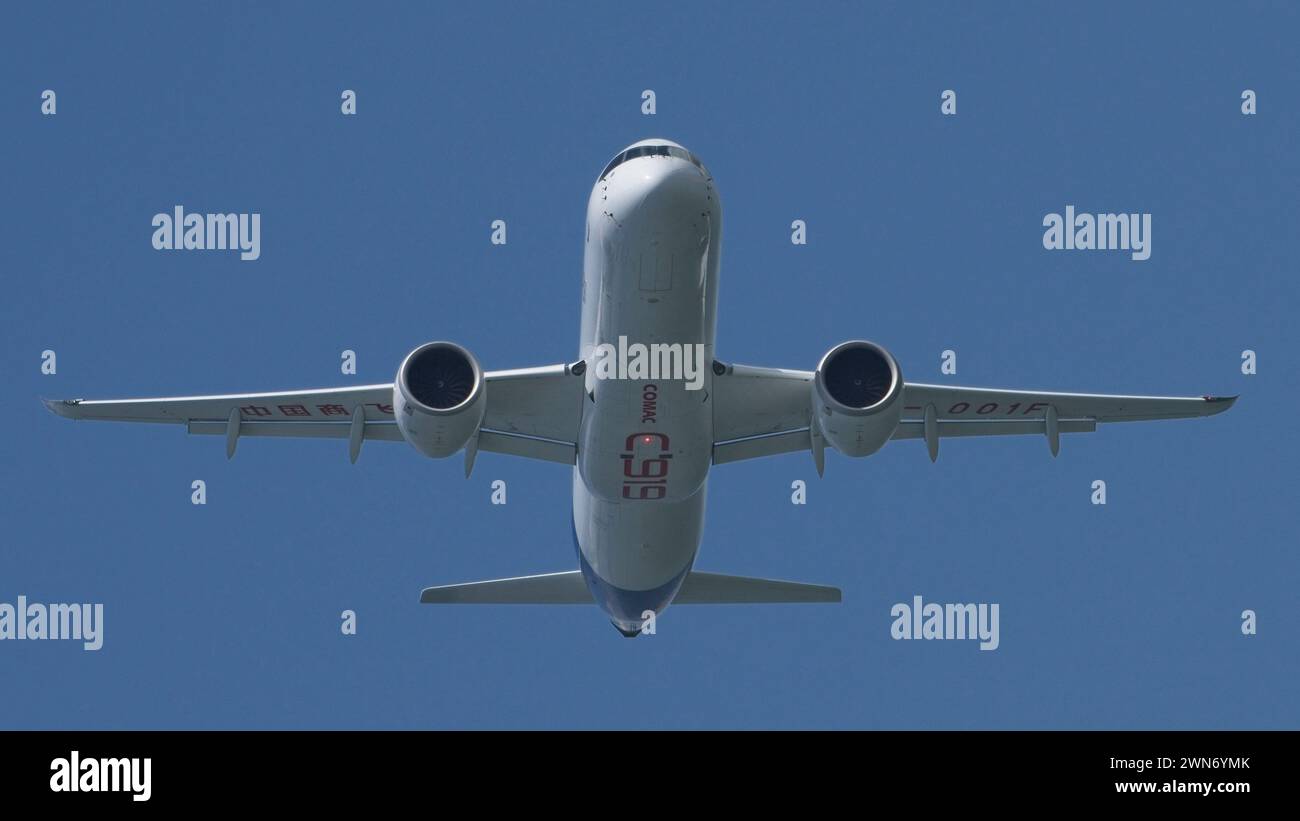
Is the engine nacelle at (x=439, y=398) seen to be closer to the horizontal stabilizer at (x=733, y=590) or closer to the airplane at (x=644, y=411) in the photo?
the airplane at (x=644, y=411)

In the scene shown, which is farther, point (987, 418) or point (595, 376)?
point (987, 418)

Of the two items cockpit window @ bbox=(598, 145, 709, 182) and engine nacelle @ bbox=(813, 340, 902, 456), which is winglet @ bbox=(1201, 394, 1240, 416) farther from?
cockpit window @ bbox=(598, 145, 709, 182)

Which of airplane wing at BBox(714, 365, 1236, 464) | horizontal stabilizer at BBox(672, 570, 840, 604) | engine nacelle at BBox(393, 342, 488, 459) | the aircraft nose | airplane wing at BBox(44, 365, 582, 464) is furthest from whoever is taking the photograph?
horizontal stabilizer at BBox(672, 570, 840, 604)

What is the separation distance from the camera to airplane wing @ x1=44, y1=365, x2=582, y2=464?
27.6m

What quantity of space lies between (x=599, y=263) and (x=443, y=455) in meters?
3.93

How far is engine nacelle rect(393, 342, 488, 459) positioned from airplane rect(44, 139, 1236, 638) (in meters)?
0.02

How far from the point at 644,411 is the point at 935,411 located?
242 inches

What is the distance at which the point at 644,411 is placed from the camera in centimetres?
2519

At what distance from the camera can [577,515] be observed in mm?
28484

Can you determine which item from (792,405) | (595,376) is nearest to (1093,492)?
(792,405)

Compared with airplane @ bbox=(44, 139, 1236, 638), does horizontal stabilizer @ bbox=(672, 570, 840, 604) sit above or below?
below

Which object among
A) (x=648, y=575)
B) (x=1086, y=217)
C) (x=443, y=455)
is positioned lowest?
(x=648, y=575)

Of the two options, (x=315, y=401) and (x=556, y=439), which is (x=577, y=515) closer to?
(x=556, y=439)

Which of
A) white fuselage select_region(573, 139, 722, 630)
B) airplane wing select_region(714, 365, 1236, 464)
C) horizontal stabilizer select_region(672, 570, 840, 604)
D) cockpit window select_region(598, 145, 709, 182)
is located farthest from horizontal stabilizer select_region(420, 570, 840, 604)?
cockpit window select_region(598, 145, 709, 182)
